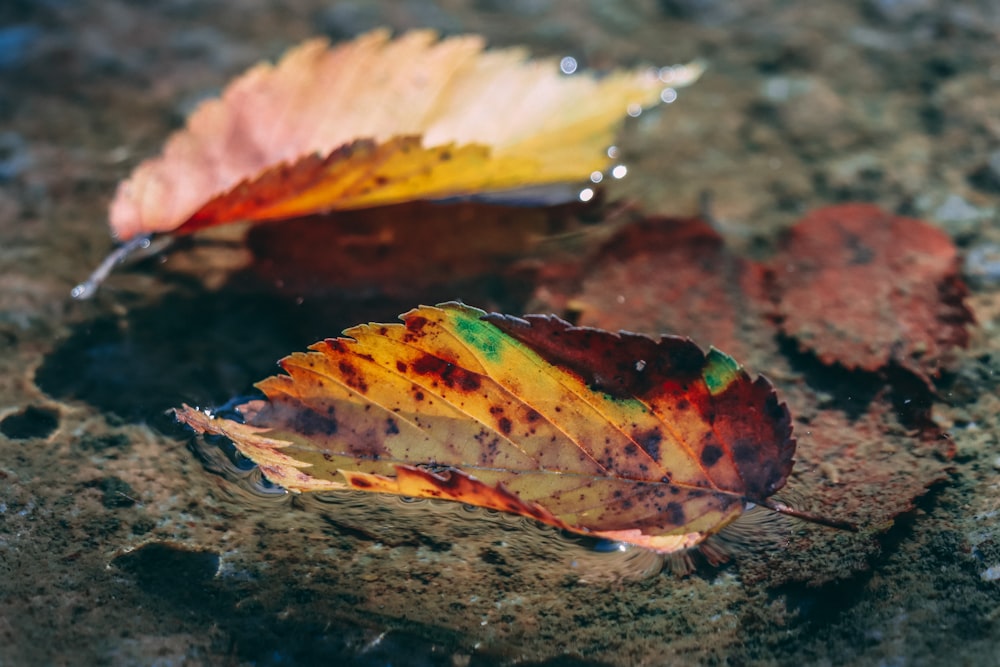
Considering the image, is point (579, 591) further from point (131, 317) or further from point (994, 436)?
point (131, 317)

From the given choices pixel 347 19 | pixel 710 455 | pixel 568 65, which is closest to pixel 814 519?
pixel 710 455

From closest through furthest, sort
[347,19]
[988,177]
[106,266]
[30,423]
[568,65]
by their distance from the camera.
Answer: [30,423], [106,266], [988,177], [568,65], [347,19]

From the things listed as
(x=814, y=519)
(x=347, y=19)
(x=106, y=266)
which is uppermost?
(x=347, y=19)

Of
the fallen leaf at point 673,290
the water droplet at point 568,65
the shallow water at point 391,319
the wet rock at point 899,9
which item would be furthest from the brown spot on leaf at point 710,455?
the wet rock at point 899,9

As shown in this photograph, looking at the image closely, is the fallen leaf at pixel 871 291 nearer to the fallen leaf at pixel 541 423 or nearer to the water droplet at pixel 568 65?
the fallen leaf at pixel 541 423

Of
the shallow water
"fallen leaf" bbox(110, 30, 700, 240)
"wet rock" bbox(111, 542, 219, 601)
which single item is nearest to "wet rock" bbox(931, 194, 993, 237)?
the shallow water

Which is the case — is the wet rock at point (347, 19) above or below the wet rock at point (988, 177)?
above

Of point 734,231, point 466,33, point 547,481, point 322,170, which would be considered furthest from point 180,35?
point 547,481

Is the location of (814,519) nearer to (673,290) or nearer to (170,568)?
(673,290)
